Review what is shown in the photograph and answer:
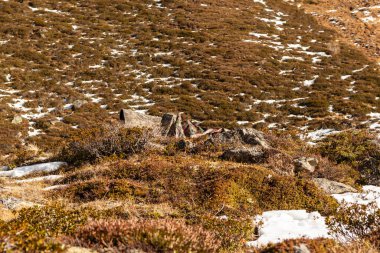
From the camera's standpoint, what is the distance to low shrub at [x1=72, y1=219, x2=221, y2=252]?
493cm

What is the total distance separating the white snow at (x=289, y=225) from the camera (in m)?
7.93

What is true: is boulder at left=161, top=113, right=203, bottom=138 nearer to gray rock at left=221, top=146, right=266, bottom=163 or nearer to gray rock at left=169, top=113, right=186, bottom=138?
gray rock at left=169, top=113, right=186, bottom=138

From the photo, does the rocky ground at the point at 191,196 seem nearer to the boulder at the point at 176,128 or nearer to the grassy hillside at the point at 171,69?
the boulder at the point at 176,128

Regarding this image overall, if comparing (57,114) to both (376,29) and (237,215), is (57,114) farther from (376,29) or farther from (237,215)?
(376,29)

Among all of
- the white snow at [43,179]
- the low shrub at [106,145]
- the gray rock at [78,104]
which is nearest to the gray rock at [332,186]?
the low shrub at [106,145]

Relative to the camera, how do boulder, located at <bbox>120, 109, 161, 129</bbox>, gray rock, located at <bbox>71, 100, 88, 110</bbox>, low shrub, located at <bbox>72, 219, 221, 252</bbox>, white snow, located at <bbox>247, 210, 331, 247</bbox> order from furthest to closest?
1. gray rock, located at <bbox>71, 100, 88, 110</bbox>
2. boulder, located at <bbox>120, 109, 161, 129</bbox>
3. white snow, located at <bbox>247, 210, 331, 247</bbox>
4. low shrub, located at <bbox>72, 219, 221, 252</bbox>

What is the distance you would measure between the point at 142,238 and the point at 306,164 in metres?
8.73

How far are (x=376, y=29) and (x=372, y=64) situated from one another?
47.2 ft

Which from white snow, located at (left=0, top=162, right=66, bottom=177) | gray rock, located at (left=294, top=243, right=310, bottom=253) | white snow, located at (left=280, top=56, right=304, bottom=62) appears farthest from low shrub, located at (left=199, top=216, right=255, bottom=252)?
white snow, located at (left=280, top=56, right=304, bottom=62)

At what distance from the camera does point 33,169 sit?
13.8 m

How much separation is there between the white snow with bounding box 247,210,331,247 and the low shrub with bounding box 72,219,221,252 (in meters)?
2.37

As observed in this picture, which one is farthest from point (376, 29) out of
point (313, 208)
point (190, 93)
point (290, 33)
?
point (313, 208)

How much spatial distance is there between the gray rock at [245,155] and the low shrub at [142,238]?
24.1 feet

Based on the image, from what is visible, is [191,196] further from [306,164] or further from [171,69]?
[171,69]
